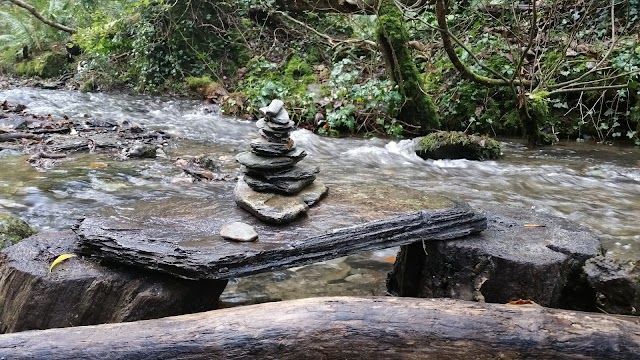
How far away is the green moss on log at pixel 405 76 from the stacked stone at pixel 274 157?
18.0 feet

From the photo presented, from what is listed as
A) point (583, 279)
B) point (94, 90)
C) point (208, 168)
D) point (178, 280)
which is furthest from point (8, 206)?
point (94, 90)

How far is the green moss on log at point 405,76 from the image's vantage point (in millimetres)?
8141

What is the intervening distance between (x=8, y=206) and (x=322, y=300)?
3.34m

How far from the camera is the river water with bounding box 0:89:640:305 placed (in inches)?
141

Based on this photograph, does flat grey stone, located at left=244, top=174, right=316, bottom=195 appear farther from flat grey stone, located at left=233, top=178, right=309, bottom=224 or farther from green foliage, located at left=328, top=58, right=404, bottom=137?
green foliage, located at left=328, top=58, right=404, bottom=137

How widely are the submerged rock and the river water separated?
476 millimetres

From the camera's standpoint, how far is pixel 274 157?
10.2ft

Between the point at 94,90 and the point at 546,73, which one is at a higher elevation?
the point at 546,73

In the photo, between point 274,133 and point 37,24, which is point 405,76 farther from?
point 37,24

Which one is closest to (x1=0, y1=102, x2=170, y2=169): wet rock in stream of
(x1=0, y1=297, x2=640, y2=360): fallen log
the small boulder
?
(x1=0, y1=297, x2=640, y2=360): fallen log

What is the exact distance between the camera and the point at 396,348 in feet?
6.44

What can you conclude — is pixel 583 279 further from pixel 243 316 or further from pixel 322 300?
pixel 243 316

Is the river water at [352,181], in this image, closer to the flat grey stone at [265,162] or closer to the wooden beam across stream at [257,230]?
the wooden beam across stream at [257,230]

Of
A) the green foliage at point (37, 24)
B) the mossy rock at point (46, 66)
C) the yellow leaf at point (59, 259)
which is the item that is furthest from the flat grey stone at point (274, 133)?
the green foliage at point (37, 24)
